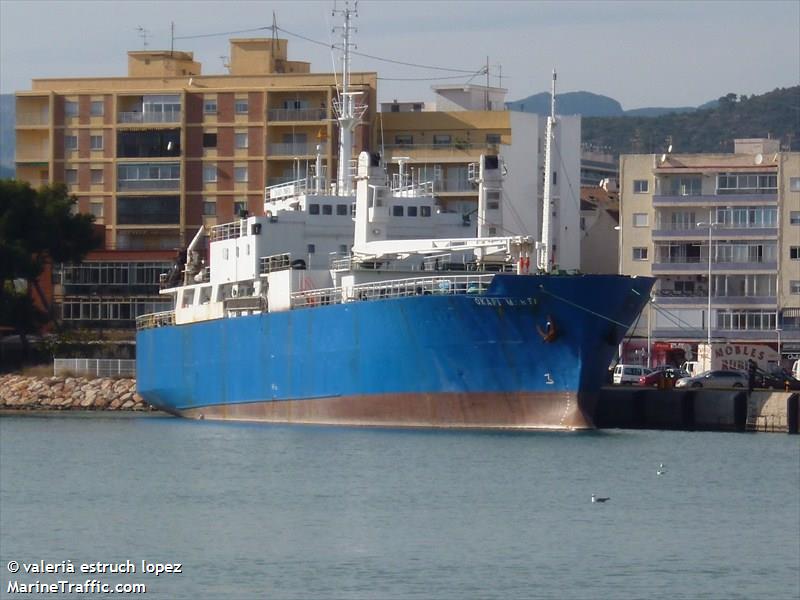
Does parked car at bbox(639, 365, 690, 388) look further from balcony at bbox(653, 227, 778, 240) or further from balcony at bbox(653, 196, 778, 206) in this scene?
balcony at bbox(653, 196, 778, 206)

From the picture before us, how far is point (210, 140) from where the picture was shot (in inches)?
3135

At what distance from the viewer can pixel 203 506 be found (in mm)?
30297

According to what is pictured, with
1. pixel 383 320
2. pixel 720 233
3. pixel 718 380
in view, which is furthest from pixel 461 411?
pixel 720 233

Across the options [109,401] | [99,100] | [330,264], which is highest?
[99,100]

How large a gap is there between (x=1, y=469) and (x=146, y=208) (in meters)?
44.0

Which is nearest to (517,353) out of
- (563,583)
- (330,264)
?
(330,264)

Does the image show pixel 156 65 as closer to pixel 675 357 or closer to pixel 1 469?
pixel 675 357

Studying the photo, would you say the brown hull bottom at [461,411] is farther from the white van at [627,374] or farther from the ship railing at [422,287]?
the white van at [627,374]

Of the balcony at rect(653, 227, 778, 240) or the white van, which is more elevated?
the balcony at rect(653, 227, 778, 240)

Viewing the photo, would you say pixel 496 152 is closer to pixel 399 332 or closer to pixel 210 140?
pixel 210 140

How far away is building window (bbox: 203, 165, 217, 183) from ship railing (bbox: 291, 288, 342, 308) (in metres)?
32.8

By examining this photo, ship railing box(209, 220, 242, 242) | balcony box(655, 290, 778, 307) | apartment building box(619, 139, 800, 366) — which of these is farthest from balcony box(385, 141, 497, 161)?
ship railing box(209, 220, 242, 242)

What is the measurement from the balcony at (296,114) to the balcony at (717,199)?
1547 cm

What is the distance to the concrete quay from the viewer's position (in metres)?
44.2
